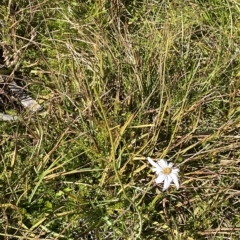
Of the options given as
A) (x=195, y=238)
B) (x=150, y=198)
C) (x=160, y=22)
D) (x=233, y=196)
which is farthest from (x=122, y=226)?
(x=160, y=22)

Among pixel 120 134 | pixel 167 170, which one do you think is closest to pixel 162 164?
pixel 167 170

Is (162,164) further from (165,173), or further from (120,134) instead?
(120,134)

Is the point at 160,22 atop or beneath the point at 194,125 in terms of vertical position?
atop

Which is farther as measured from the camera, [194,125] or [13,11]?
[13,11]

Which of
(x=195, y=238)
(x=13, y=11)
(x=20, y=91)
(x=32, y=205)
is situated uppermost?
(x=13, y=11)

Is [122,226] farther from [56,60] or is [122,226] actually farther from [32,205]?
[56,60]
